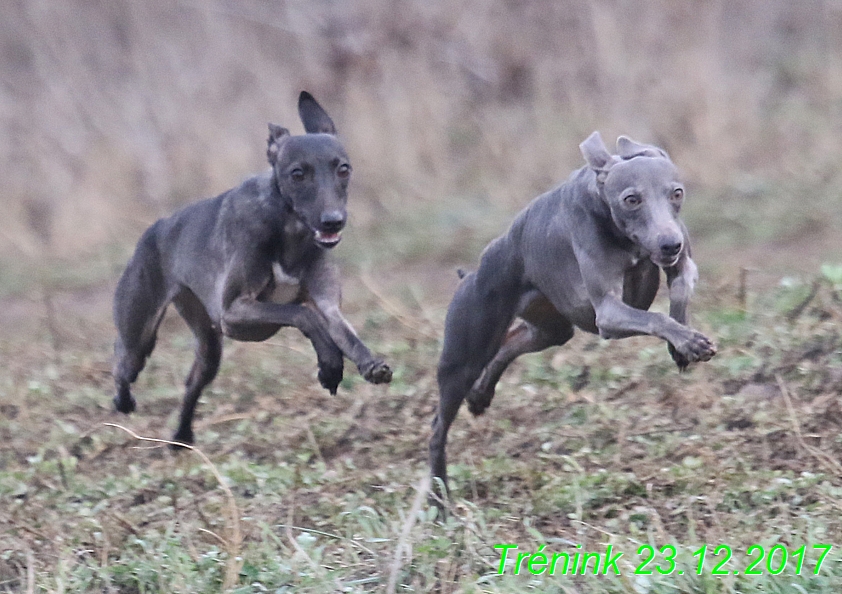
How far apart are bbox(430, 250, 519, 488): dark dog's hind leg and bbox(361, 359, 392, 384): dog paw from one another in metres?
0.66

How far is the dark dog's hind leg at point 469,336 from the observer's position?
587cm

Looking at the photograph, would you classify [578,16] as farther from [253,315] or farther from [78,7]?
[253,315]

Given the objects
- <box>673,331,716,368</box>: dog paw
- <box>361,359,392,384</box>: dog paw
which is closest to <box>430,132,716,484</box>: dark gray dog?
<box>673,331,716,368</box>: dog paw

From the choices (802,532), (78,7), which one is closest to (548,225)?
(802,532)

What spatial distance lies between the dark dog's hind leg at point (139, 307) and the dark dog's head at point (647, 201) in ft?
9.25

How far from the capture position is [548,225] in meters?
5.62

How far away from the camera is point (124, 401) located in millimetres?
7359

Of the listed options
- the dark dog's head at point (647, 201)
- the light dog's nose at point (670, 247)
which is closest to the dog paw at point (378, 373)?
the dark dog's head at point (647, 201)

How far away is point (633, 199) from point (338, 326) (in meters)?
1.57

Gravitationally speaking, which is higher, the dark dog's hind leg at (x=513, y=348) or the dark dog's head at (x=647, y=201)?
the dark dog's head at (x=647, y=201)

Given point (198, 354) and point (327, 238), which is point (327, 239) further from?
point (198, 354)

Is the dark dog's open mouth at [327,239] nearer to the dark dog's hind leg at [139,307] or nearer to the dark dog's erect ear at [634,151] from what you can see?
the dark dog's erect ear at [634,151]

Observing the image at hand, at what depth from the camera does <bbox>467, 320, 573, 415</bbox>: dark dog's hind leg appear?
6.14m

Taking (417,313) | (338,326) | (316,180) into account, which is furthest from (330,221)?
(417,313)
